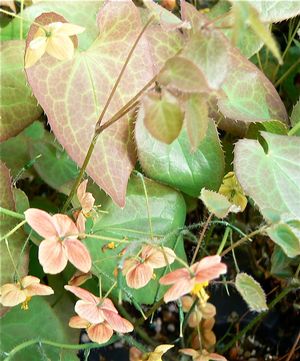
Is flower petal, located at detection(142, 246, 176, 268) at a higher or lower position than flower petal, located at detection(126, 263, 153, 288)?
higher

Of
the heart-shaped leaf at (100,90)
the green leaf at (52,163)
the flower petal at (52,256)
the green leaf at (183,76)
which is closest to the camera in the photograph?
the green leaf at (183,76)

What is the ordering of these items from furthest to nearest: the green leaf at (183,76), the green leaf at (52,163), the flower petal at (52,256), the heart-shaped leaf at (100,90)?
the green leaf at (52,163)
the heart-shaped leaf at (100,90)
the flower petal at (52,256)
the green leaf at (183,76)

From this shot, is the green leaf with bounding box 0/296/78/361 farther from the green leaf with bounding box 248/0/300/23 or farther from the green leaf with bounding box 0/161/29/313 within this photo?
the green leaf with bounding box 248/0/300/23

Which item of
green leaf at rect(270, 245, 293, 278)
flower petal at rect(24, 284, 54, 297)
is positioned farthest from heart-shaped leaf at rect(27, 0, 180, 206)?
green leaf at rect(270, 245, 293, 278)

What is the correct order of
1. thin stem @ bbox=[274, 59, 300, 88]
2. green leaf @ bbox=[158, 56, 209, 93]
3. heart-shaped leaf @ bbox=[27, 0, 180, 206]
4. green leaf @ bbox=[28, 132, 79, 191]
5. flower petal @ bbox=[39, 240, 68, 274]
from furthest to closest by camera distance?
thin stem @ bbox=[274, 59, 300, 88]
green leaf @ bbox=[28, 132, 79, 191]
heart-shaped leaf @ bbox=[27, 0, 180, 206]
flower petal @ bbox=[39, 240, 68, 274]
green leaf @ bbox=[158, 56, 209, 93]

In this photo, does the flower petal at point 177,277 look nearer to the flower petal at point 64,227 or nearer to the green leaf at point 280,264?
the flower petal at point 64,227

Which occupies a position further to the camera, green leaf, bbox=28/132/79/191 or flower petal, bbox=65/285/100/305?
green leaf, bbox=28/132/79/191

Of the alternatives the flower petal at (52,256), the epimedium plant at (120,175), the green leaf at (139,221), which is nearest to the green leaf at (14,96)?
the epimedium plant at (120,175)

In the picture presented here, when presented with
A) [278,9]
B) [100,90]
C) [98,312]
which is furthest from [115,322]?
[278,9]
